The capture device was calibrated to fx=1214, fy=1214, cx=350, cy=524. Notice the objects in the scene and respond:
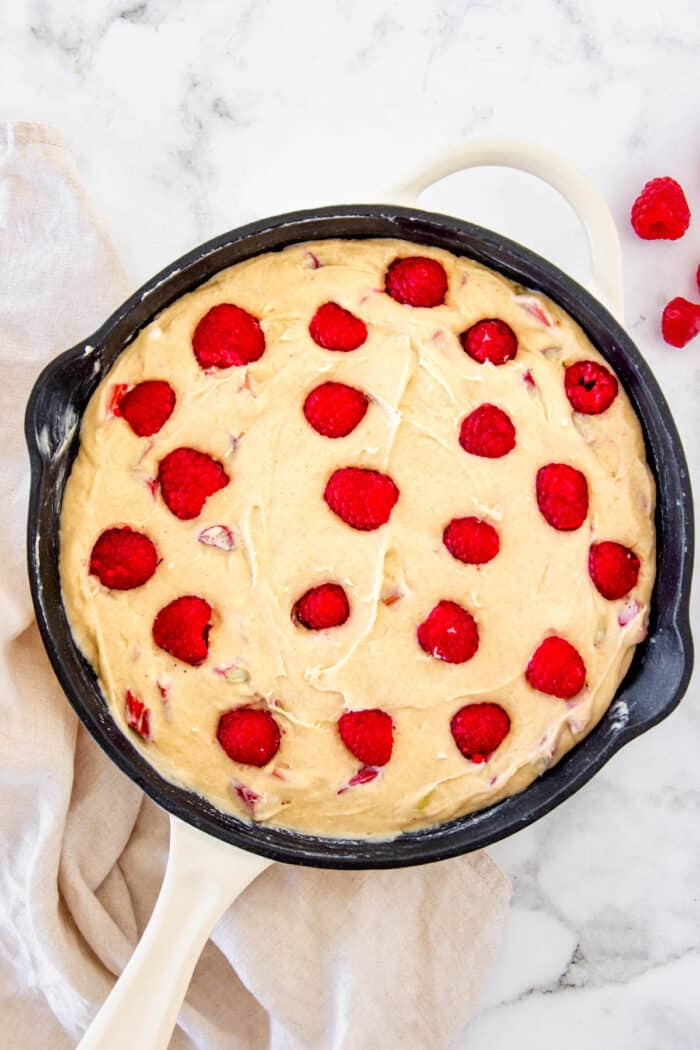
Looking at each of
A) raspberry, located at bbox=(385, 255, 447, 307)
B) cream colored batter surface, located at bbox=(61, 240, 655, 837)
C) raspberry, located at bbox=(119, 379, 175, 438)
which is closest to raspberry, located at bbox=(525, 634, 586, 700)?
cream colored batter surface, located at bbox=(61, 240, 655, 837)

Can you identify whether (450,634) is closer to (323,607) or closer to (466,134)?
(323,607)

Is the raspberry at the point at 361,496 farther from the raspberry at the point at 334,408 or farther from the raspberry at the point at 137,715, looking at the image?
the raspberry at the point at 137,715

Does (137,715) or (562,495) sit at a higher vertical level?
(562,495)

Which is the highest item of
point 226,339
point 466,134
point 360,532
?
point 466,134

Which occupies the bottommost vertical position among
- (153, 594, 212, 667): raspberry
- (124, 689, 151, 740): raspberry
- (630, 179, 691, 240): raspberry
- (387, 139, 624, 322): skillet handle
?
(124, 689, 151, 740): raspberry

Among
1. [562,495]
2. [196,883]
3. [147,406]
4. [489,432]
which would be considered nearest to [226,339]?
[147,406]

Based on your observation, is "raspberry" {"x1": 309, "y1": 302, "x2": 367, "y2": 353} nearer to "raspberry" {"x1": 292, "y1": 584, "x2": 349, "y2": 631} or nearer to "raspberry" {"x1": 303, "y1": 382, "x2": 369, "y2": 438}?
"raspberry" {"x1": 303, "y1": 382, "x2": 369, "y2": 438}
